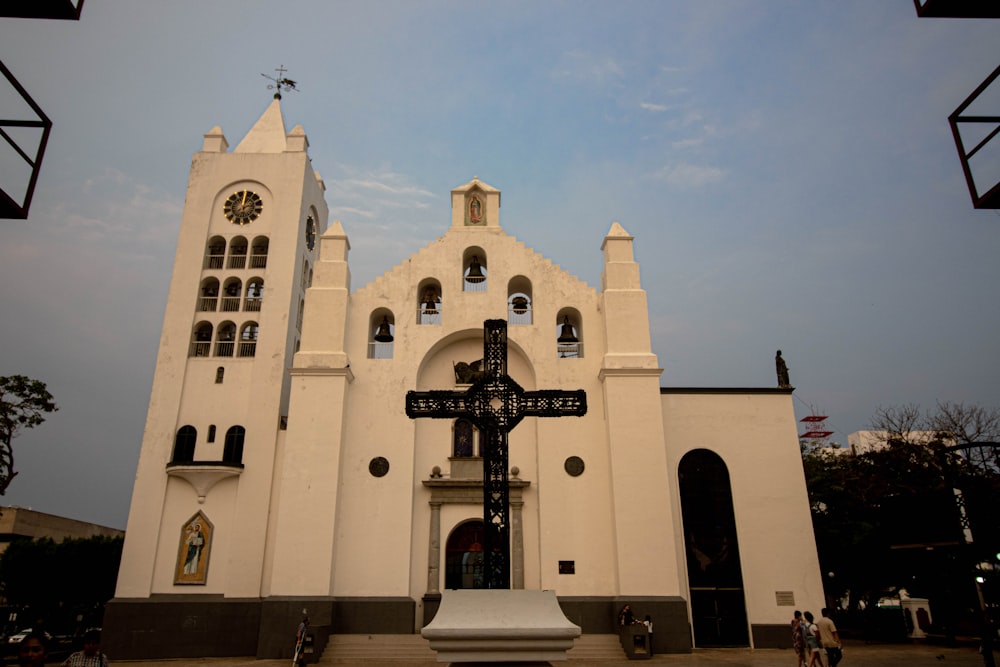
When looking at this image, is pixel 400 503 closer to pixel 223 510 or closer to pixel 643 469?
pixel 223 510

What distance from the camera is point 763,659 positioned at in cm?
Result: 1859

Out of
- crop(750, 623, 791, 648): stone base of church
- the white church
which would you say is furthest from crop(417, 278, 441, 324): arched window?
crop(750, 623, 791, 648): stone base of church

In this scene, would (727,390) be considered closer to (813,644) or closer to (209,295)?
(813,644)

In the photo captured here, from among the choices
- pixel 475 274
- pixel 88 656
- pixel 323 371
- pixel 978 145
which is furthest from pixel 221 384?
pixel 978 145

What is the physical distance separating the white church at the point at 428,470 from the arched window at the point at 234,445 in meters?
0.07

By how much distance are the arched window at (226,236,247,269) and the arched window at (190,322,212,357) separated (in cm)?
249

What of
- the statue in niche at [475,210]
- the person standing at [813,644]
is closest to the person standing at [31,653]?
the person standing at [813,644]

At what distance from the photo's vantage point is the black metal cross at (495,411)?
1084cm

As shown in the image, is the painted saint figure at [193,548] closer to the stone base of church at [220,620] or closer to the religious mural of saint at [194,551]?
the religious mural of saint at [194,551]

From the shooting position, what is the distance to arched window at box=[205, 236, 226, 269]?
26516mm

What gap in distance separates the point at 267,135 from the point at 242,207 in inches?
156

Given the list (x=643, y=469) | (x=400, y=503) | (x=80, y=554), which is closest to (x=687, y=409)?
(x=643, y=469)

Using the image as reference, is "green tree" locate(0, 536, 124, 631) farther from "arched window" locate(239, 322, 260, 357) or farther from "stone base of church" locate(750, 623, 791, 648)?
"stone base of church" locate(750, 623, 791, 648)

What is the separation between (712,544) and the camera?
22.1 m
